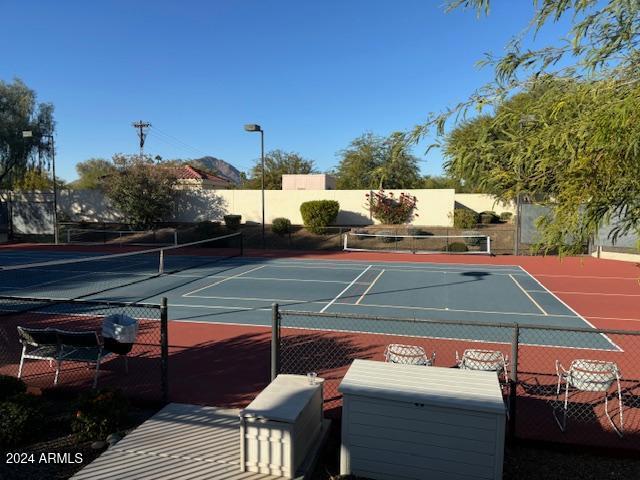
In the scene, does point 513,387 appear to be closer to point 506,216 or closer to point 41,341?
point 41,341

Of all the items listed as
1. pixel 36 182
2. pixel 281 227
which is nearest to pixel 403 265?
pixel 281 227

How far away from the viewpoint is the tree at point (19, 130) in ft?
128

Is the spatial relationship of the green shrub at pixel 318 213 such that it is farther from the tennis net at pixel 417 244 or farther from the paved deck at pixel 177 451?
the paved deck at pixel 177 451

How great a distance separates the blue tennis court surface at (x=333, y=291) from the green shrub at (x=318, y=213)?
415 inches

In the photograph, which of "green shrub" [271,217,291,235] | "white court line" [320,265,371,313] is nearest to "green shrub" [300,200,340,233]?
"green shrub" [271,217,291,235]

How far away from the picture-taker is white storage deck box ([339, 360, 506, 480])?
15.9ft

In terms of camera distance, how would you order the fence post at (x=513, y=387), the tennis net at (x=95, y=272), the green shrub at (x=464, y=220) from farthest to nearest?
1. the green shrub at (x=464, y=220)
2. the tennis net at (x=95, y=272)
3. the fence post at (x=513, y=387)

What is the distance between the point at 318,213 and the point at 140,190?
43.0 feet

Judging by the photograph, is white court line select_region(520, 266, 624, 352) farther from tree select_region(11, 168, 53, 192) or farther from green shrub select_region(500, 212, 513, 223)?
tree select_region(11, 168, 53, 192)

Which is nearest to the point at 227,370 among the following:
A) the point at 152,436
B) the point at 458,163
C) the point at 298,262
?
the point at 152,436

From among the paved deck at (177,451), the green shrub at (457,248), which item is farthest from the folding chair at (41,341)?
the green shrub at (457,248)

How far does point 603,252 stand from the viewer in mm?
25922

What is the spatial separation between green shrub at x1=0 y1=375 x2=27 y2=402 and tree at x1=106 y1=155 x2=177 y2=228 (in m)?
30.0

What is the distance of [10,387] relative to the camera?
251 inches
